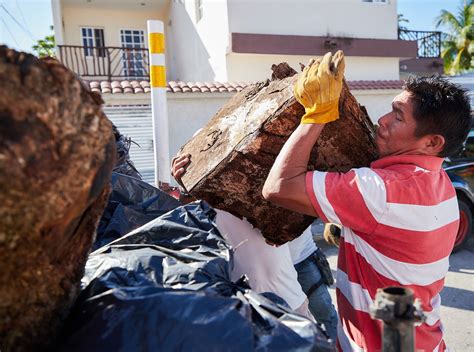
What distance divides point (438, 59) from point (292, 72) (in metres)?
16.2

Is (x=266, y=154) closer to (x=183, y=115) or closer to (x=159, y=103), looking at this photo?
(x=159, y=103)

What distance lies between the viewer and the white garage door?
786 centimetres

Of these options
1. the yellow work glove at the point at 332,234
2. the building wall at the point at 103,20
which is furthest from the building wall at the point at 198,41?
the yellow work glove at the point at 332,234

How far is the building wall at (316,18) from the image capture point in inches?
434

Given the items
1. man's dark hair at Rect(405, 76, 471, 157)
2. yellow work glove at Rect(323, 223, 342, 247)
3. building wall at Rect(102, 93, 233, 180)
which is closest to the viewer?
man's dark hair at Rect(405, 76, 471, 157)

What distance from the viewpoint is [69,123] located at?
28.9 inches

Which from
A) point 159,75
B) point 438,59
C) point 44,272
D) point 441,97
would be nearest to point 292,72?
point 441,97

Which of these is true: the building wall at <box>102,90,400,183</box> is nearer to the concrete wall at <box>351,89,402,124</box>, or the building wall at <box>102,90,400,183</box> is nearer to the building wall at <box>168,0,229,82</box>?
the building wall at <box>168,0,229,82</box>

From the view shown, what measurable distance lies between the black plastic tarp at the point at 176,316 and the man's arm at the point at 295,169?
12.7 inches

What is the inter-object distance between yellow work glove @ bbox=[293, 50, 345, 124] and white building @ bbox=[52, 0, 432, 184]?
22.3 feet

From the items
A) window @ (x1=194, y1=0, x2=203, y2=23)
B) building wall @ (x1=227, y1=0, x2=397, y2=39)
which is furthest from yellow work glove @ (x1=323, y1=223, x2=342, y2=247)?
window @ (x1=194, y1=0, x2=203, y2=23)

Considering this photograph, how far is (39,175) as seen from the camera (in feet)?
2.23

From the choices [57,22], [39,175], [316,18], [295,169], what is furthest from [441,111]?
[57,22]

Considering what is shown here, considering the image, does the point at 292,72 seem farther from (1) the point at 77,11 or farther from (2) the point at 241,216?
(1) the point at 77,11
